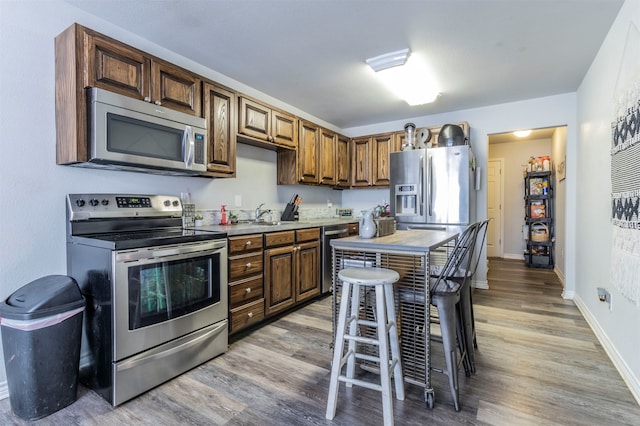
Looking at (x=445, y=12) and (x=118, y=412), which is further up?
(x=445, y=12)

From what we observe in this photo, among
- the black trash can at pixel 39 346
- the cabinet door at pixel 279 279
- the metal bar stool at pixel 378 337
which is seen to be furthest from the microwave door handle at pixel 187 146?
the metal bar stool at pixel 378 337

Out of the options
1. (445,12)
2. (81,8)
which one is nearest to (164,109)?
(81,8)

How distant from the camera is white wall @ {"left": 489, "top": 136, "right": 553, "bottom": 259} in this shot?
6219mm

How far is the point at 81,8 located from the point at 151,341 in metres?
2.15

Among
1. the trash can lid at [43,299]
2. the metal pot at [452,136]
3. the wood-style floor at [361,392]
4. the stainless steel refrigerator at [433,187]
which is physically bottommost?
the wood-style floor at [361,392]

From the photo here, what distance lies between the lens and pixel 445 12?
2.06 metres

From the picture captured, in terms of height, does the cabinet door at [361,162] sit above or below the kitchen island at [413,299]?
above

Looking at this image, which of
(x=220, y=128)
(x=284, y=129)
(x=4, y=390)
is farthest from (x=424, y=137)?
(x=4, y=390)

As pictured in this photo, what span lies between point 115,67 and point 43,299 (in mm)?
1432

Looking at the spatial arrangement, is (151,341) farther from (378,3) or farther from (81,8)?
(378,3)

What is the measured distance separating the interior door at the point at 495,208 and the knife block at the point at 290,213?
14.8 ft

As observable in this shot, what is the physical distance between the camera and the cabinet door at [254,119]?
2969mm

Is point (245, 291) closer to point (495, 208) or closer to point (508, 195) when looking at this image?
point (495, 208)

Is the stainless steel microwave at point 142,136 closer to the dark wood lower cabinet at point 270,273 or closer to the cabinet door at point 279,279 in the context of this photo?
the dark wood lower cabinet at point 270,273
